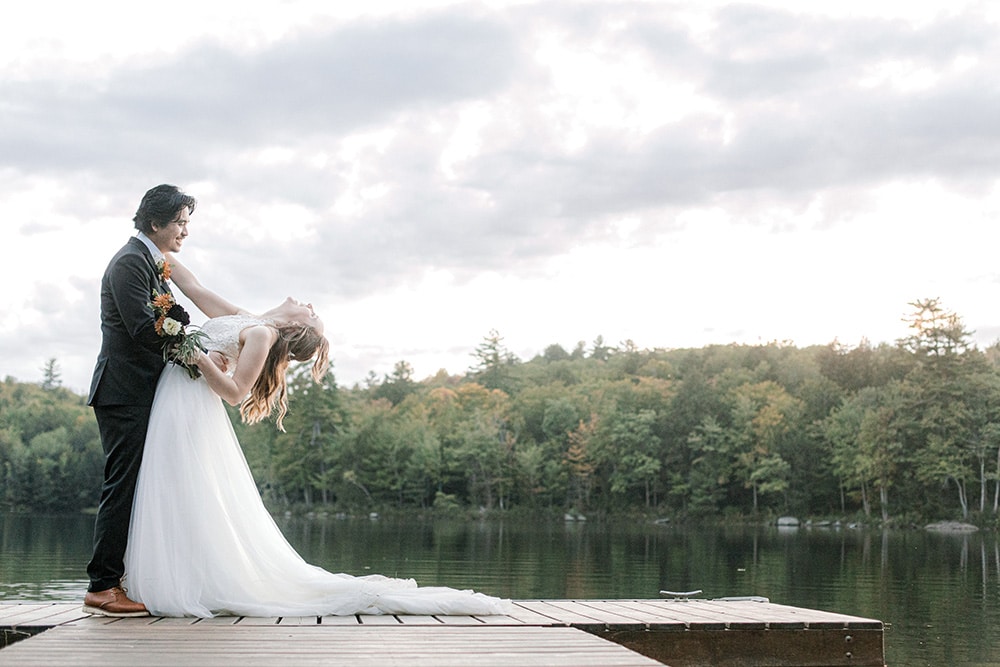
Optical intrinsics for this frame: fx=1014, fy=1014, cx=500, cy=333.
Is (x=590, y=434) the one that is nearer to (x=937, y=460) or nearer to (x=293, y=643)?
(x=937, y=460)

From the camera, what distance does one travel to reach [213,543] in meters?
4.79

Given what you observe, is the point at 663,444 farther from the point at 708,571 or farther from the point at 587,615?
the point at 587,615

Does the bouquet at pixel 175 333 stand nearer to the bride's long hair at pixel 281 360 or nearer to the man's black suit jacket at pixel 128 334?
the man's black suit jacket at pixel 128 334

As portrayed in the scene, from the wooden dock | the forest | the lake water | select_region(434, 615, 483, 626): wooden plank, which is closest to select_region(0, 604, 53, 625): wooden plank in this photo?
the wooden dock

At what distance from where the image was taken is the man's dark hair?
16.0ft

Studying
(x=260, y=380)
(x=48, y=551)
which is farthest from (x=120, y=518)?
(x=48, y=551)

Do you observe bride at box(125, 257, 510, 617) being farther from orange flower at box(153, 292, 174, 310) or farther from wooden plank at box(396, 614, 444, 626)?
orange flower at box(153, 292, 174, 310)

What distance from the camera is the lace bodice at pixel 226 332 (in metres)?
5.03

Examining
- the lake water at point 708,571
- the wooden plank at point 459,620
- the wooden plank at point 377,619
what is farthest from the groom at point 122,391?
the lake water at point 708,571

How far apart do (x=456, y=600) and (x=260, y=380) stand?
1.51 meters

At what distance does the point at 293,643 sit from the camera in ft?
12.7

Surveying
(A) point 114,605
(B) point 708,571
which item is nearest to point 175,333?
(A) point 114,605

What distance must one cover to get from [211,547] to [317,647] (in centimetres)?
122

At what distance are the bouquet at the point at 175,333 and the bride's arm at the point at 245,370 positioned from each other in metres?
0.09
